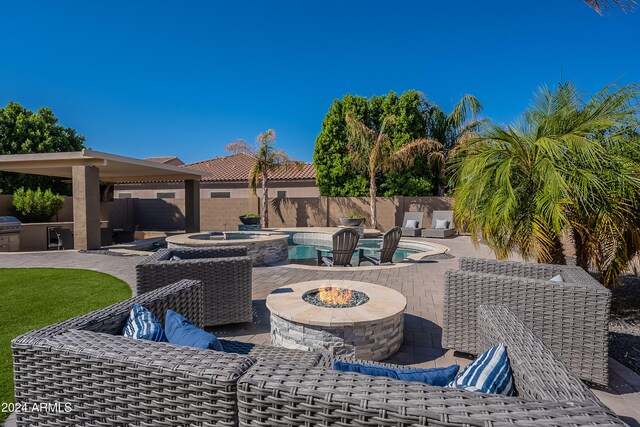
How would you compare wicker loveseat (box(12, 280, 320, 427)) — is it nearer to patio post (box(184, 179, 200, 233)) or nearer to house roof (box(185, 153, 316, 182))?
patio post (box(184, 179, 200, 233))

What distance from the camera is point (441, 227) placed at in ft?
51.0

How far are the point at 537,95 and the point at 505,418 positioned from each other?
5.09 m

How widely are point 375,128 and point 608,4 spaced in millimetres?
16996

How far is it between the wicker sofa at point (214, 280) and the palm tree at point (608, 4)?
4.61 metres

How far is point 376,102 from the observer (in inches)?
772

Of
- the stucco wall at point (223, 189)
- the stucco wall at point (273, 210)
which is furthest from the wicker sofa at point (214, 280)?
the stucco wall at point (223, 189)

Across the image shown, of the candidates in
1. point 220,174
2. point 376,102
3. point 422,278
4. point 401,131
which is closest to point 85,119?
point 220,174

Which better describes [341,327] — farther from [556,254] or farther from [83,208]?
[83,208]

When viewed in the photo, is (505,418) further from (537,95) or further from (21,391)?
(537,95)

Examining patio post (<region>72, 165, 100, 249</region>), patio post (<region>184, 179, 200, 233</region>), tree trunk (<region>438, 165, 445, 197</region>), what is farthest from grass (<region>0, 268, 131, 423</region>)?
tree trunk (<region>438, 165, 445, 197</region>)

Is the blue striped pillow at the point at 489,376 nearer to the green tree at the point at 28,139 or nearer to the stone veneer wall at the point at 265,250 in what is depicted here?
the stone veneer wall at the point at 265,250

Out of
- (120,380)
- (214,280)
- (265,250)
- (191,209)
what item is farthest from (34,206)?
(120,380)

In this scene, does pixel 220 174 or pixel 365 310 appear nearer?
pixel 365 310

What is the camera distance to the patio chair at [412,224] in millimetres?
15156
